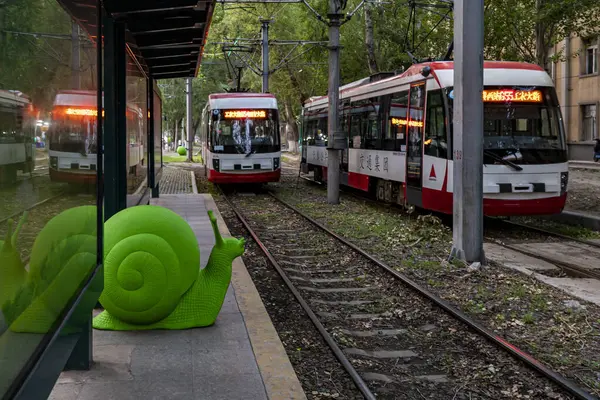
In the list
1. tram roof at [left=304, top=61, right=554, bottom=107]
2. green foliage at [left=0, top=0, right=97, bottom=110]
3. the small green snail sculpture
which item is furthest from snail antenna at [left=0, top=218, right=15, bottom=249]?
tram roof at [left=304, top=61, right=554, bottom=107]

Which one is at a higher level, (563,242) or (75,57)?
(75,57)

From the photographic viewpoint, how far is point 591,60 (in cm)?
3506

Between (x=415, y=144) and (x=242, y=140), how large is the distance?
8.39 meters

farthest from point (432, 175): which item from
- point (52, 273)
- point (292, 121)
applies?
point (292, 121)

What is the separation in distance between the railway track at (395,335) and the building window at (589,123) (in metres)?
27.9

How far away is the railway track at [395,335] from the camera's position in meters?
5.14

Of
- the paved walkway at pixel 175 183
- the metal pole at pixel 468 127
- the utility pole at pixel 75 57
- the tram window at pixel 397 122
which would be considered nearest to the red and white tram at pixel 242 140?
the paved walkway at pixel 175 183

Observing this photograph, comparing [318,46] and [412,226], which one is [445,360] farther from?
[318,46]

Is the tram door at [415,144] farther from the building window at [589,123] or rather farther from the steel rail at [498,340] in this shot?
the building window at [589,123]

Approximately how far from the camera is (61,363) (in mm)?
3137

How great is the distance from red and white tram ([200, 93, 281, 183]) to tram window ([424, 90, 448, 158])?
8.81 meters

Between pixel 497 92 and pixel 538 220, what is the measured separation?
4.05 m

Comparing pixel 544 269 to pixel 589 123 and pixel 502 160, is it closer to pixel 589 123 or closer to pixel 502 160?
pixel 502 160

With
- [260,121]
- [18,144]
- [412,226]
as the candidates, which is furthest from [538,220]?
[18,144]
